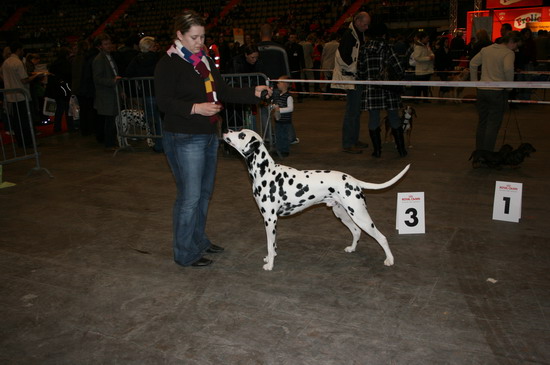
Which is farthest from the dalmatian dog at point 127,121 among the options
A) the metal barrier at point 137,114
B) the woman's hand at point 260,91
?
the woman's hand at point 260,91

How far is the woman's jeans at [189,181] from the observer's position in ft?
12.4

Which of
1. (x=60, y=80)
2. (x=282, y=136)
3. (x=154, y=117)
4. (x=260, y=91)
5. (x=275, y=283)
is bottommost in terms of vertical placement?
(x=275, y=283)

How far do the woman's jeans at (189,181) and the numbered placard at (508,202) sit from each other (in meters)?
2.98

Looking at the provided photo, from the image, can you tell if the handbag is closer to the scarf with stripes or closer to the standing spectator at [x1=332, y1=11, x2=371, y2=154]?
the standing spectator at [x1=332, y1=11, x2=371, y2=154]

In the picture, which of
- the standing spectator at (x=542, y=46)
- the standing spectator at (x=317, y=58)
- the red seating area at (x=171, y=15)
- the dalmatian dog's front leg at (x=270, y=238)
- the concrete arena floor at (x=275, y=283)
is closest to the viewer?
the concrete arena floor at (x=275, y=283)

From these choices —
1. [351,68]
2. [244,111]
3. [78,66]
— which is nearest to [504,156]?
[351,68]

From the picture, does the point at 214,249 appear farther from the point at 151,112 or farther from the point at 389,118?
the point at 151,112

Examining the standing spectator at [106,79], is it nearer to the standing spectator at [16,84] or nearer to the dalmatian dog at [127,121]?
the dalmatian dog at [127,121]

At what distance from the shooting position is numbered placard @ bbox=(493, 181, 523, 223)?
482 centimetres

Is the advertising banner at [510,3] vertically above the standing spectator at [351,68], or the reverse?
the advertising banner at [510,3]

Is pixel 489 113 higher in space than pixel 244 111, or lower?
lower

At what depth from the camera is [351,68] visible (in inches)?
303

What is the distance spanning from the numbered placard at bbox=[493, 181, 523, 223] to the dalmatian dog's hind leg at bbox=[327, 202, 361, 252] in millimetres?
1693

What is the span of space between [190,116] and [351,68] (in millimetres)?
4657
